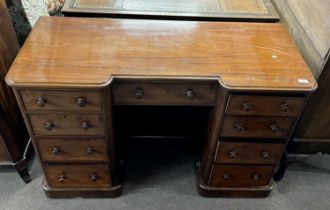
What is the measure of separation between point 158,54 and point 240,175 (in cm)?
67

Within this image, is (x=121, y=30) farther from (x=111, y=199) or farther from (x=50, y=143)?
(x=111, y=199)

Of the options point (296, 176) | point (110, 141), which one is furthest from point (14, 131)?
point (296, 176)

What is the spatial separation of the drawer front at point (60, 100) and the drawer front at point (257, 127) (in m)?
0.49

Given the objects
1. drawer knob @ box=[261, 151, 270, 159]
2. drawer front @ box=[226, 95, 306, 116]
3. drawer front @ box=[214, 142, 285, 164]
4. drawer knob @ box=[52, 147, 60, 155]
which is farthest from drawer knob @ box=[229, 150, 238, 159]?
drawer knob @ box=[52, 147, 60, 155]

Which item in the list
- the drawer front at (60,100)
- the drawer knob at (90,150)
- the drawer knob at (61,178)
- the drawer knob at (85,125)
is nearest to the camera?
the drawer front at (60,100)

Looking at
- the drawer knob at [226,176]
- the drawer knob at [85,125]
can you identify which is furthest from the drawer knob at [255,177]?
the drawer knob at [85,125]

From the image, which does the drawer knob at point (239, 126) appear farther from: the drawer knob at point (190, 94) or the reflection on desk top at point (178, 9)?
the reflection on desk top at point (178, 9)

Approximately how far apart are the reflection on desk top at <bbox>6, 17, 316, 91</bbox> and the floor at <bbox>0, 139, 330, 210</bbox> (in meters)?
0.70

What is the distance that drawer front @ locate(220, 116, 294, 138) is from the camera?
3.79 feet

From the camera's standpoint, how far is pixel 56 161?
1287 mm

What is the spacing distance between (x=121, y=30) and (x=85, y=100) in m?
0.36

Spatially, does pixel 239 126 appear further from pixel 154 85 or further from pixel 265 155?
pixel 154 85

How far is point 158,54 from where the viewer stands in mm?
1141

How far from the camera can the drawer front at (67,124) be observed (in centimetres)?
112
